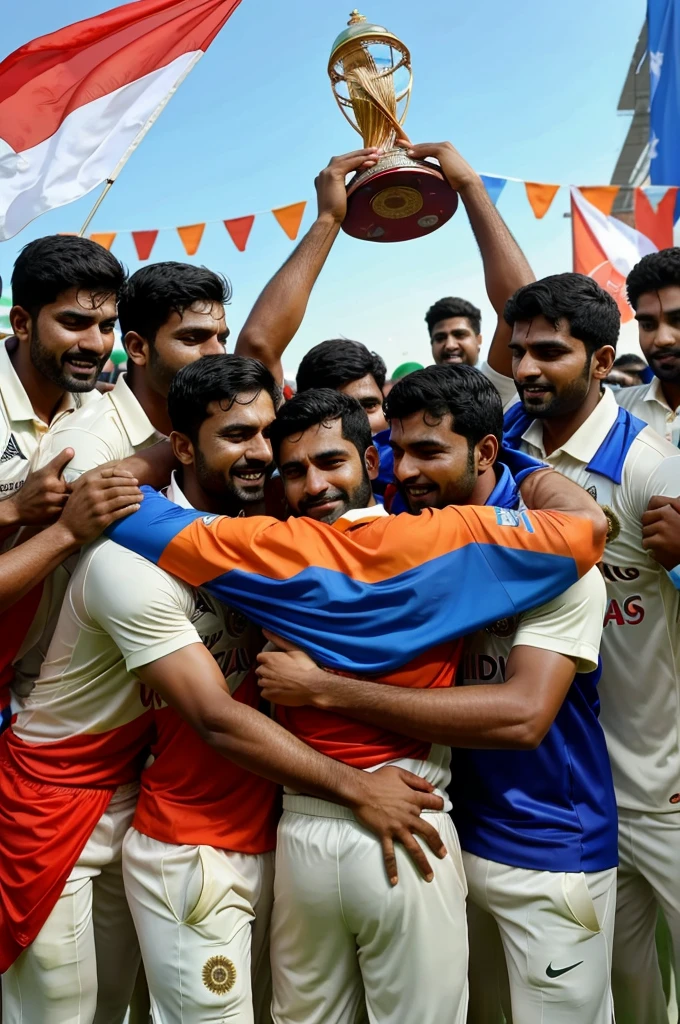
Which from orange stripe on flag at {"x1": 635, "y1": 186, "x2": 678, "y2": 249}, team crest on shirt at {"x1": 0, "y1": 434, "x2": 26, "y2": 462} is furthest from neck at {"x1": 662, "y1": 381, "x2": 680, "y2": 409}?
orange stripe on flag at {"x1": 635, "y1": 186, "x2": 678, "y2": 249}

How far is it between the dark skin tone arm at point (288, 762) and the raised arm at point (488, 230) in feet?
7.32

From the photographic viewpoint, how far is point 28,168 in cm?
438

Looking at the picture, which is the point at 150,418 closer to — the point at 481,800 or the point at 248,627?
the point at 248,627

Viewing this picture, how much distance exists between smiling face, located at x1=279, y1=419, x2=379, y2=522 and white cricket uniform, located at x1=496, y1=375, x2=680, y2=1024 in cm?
87

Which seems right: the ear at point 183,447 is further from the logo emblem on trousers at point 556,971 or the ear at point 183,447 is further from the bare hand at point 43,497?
the logo emblem on trousers at point 556,971

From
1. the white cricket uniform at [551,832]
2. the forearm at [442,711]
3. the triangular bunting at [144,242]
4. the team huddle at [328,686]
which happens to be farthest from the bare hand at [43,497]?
the triangular bunting at [144,242]

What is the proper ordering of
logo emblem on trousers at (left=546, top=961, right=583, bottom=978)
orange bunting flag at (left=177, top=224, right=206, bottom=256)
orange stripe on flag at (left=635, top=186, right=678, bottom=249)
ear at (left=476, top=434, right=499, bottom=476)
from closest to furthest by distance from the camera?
logo emblem on trousers at (left=546, top=961, right=583, bottom=978)
ear at (left=476, top=434, right=499, bottom=476)
orange stripe on flag at (left=635, top=186, right=678, bottom=249)
orange bunting flag at (left=177, top=224, right=206, bottom=256)

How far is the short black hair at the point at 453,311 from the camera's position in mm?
6418

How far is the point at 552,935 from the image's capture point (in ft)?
8.57

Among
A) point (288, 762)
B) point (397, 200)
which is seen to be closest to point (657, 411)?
point (397, 200)

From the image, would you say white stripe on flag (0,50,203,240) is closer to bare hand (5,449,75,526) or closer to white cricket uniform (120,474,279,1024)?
bare hand (5,449,75,526)

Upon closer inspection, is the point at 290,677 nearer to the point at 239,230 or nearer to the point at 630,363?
the point at 630,363

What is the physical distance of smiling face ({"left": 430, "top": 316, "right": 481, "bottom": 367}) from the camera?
6293 mm

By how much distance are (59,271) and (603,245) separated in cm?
756
